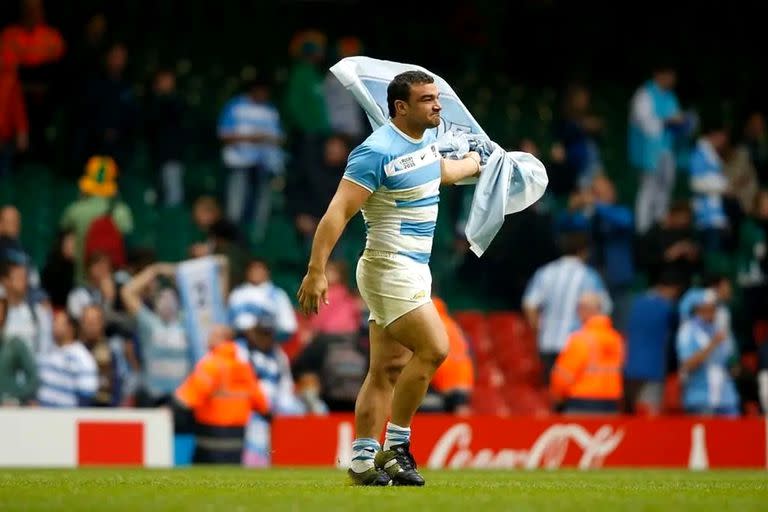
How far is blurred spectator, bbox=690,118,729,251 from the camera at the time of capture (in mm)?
22469

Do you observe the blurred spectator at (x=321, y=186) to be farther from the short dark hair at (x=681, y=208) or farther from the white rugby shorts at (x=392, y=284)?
the white rugby shorts at (x=392, y=284)

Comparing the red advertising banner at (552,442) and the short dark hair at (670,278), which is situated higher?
the short dark hair at (670,278)

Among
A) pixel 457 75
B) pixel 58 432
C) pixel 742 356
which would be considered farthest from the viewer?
pixel 457 75

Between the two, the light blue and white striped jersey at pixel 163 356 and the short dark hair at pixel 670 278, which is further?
the short dark hair at pixel 670 278

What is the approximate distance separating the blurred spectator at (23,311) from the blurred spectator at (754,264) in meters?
8.41

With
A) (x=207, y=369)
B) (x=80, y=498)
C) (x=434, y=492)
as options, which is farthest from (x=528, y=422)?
(x=80, y=498)

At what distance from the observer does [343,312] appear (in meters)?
18.3

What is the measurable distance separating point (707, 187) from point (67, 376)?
937cm

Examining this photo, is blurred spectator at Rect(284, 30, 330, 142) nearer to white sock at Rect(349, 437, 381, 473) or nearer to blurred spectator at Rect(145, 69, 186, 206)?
blurred spectator at Rect(145, 69, 186, 206)

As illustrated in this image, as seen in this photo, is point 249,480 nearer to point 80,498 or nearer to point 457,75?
point 80,498

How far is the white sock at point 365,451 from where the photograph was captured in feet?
34.7

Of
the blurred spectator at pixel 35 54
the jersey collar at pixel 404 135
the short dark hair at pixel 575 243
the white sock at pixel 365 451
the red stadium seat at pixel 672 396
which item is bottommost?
the red stadium seat at pixel 672 396

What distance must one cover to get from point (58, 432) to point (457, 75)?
1099cm

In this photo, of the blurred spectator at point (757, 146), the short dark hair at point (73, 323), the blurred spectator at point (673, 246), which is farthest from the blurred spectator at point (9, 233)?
the blurred spectator at point (757, 146)
